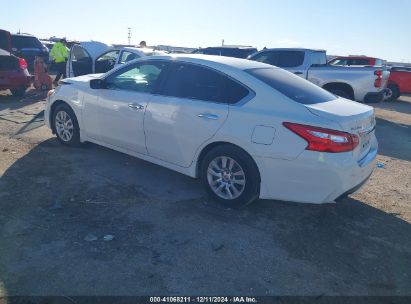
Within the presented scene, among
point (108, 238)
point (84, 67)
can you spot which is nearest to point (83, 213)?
point (108, 238)

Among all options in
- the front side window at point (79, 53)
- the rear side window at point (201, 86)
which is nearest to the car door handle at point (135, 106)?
the rear side window at point (201, 86)

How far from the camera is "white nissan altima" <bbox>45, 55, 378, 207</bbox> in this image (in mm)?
3670

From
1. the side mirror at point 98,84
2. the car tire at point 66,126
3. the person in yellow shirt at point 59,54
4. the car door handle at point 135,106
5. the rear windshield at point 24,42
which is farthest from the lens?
the rear windshield at point 24,42

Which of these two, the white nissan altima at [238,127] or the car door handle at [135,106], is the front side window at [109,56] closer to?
the white nissan altima at [238,127]

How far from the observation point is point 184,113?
4391 millimetres

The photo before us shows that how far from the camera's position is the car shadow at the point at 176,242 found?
9.80 feet

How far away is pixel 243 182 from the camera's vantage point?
13.5ft

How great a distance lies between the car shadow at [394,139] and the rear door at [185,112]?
14.4 feet

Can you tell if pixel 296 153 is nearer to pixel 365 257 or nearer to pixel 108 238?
pixel 365 257

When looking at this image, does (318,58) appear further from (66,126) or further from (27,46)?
(27,46)

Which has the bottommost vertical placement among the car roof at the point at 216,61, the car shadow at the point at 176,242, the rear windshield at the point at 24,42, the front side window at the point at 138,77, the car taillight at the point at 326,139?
the car shadow at the point at 176,242

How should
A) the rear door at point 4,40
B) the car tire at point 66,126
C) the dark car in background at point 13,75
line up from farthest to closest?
the rear door at point 4,40, the dark car in background at point 13,75, the car tire at point 66,126

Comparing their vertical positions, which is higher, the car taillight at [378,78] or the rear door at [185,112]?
the car taillight at [378,78]

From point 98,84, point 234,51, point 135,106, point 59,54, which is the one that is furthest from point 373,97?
point 59,54
